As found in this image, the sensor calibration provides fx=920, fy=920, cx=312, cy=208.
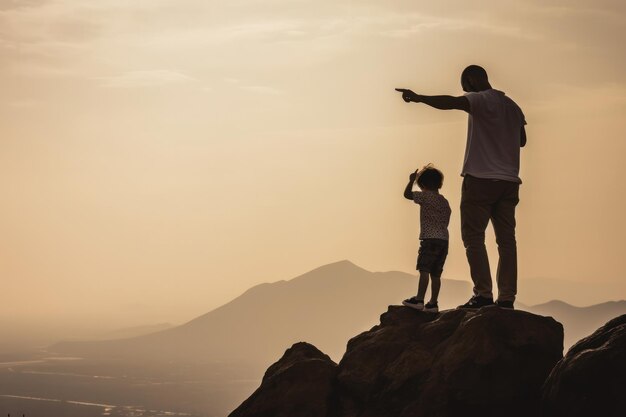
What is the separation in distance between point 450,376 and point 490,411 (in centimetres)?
87

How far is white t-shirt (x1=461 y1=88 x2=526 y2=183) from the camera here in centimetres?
1625

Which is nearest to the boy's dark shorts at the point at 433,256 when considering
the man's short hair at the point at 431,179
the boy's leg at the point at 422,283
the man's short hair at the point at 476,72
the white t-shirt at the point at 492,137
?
the boy's leg at the point at 422,283

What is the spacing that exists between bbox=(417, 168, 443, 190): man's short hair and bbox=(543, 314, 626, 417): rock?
4.36 meters

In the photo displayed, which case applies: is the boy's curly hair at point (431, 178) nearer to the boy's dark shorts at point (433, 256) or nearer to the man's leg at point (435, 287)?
the boy's dark shorts at point (433, 256)

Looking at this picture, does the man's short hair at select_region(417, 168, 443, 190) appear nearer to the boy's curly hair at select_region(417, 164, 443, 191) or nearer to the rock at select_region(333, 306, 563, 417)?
the boy's curly hair at select_region(417, 164, 443, 191)

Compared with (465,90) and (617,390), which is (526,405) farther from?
(465,90)

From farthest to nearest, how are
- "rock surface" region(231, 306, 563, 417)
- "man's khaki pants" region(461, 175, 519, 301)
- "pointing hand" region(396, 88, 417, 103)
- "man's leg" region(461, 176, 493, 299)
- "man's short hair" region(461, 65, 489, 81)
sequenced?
"man's short hair" region(461, 65, 489, 81) < "man's khaki pants" region(461, 175, 519, 301) < "man's leg" region(461, 176, 493, 299) < "rock surface" region(231, 306, 563, 417) < "pointing hand" region(396, 88, 417, 103)

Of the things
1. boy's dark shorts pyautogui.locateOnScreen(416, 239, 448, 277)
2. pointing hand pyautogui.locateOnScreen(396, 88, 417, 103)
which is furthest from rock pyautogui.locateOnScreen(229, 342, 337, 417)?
pointing hand pyautogui.locateOnScreen(396, 88, 417, 103)

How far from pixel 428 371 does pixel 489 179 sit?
3.56 metres

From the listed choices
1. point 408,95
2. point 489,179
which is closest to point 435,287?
point 489,179

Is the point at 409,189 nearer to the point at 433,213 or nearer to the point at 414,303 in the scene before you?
the point at 433,213

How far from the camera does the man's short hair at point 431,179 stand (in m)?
17.3

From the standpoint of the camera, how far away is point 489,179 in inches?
643

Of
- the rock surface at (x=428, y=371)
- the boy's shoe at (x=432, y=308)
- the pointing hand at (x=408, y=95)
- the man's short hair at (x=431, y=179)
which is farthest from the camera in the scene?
the boy's shoe at (x=432, y=308)
